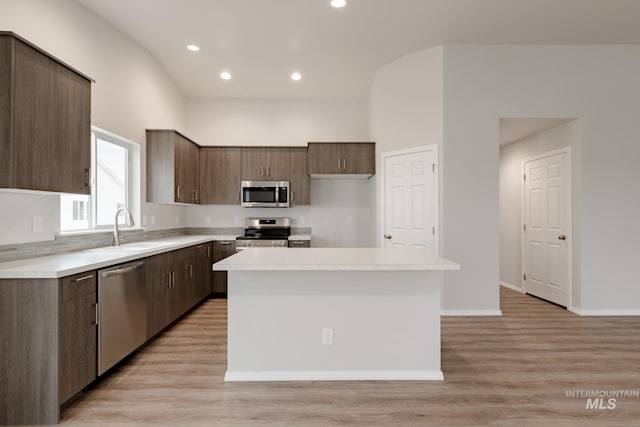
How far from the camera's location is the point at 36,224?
2475 mm

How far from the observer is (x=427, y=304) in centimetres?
242

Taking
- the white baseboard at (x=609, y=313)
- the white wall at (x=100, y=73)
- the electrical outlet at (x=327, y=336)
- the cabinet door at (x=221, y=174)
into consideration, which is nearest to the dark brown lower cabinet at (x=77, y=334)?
the white wall at (x=100, y=73)

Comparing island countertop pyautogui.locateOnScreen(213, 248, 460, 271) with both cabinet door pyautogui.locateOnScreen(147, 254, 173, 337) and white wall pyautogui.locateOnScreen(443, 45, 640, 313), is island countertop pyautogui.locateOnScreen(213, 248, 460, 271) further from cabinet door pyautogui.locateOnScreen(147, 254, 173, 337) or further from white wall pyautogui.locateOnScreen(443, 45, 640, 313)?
white wall pyautogui.locateOnScreen(443, 45, 640, 313)

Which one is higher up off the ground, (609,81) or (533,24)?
(533,24)

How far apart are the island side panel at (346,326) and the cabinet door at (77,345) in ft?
2.92

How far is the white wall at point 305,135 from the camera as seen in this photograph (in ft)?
18.3

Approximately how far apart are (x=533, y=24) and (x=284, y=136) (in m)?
3.64

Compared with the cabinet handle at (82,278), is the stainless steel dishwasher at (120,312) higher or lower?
lower

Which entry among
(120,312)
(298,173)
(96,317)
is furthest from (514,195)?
(96,317)

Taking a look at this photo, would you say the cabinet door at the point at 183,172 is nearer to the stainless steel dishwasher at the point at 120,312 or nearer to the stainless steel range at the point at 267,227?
the stainless steel range at the point at 267,227

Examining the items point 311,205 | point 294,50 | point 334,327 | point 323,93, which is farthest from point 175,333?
point 323,93

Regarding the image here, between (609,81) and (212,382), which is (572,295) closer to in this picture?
(609,81)

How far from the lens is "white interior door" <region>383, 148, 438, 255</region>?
4.05 metres

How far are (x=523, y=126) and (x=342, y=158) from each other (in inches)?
96.9
